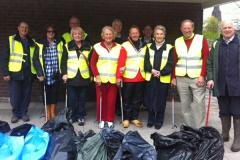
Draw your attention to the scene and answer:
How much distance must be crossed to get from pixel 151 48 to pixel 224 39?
1.33 meters

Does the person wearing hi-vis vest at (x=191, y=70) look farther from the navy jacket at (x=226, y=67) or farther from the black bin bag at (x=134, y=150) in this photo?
the black bin bag at (x=134, y=150)

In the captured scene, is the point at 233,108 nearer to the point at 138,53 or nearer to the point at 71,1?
the point at 138,53

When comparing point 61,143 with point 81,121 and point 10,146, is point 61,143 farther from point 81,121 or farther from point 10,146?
point 81,121

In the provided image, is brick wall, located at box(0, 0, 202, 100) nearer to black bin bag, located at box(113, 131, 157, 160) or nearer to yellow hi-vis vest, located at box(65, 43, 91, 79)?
yellow hi-vis vest, located at box(65, 43, 91, 79)

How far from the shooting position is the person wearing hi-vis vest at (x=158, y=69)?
6375 mm

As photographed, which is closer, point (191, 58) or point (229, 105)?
point (229, 105)

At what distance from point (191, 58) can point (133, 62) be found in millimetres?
980

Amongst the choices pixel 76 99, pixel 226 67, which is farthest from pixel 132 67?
pixel 226 67

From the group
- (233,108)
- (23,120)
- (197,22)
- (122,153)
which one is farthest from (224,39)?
(23,120)

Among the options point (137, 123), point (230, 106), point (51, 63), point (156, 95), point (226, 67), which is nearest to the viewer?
point (226, 67)

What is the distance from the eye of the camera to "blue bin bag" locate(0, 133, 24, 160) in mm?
4500

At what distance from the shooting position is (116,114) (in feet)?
24.3

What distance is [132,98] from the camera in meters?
6.75

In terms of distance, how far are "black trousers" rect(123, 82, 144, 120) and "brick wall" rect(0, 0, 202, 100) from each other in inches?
78.9
